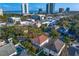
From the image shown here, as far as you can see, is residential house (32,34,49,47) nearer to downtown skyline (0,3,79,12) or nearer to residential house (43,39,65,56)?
residential house (43,39,65,56)

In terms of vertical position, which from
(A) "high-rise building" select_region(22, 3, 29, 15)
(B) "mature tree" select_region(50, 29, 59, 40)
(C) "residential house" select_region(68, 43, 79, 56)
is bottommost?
(C) "residential house" select_region(68, 43, 79, 56)

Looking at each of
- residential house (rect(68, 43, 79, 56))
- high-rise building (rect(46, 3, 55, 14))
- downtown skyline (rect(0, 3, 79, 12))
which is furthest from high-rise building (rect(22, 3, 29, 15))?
residential house (rect(68, 43, 79, 56))

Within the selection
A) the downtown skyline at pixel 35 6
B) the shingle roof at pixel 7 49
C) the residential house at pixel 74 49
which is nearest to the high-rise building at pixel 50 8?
the downtown skyline at pixel 35 6

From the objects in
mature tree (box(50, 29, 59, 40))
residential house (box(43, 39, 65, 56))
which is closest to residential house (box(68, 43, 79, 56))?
residential house (box(43, 39, 65, 56))

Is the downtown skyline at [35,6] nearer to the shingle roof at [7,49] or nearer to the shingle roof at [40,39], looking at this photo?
the shingle roof at [40,39]

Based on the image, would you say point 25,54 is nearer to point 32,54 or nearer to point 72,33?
point 32,54

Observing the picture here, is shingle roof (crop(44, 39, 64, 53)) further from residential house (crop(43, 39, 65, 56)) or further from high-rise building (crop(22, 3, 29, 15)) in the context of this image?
high-rise building (crop(22, 3, 29, 15))

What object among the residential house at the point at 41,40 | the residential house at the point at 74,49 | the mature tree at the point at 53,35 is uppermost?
the mature tree at the point at 53,35

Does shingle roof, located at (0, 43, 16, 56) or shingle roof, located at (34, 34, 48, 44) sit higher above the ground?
shingle roof, located at (34, 34, 48, 44)

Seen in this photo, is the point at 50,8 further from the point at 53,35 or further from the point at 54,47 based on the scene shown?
the point at 54,47

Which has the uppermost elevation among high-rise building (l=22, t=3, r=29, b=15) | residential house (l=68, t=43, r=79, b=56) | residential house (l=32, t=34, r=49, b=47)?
high-rise building (l=22, t=3, r=29, b=15)

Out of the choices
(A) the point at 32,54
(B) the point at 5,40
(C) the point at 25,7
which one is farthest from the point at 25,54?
(C) the point at 25,7
